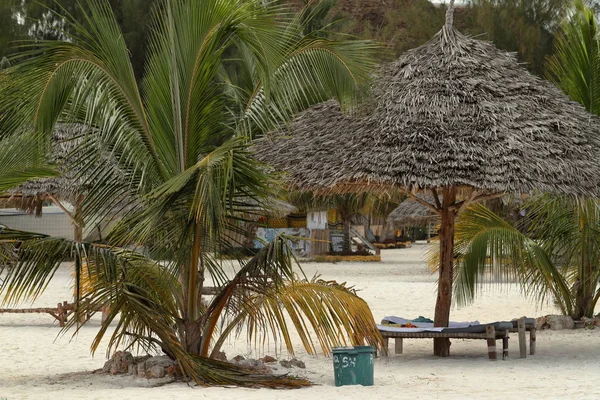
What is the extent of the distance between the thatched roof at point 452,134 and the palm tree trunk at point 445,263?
740mm

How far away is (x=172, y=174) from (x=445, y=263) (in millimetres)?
3716

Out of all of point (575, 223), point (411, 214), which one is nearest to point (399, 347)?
point (575, 223)

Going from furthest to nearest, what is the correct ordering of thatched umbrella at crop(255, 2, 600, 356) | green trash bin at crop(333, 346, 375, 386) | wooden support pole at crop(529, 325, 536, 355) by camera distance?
1. wooden support pole at crop(529, 325, 536, 355)
2. thatched umbrella at crop(255, 2, 600, 356)
3. green trash bin at crop(333, 346, 375, 386)

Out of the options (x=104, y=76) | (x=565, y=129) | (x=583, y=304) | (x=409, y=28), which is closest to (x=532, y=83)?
(x=565, y=129)

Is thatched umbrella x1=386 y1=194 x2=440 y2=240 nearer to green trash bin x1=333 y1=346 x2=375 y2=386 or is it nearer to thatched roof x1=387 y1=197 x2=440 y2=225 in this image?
thatched roof x1=387 y1=197 x2=440 y2=225

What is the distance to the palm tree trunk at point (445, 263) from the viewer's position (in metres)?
10.8

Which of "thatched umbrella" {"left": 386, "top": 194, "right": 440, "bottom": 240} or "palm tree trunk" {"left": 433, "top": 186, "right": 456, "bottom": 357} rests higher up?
"thatched umbrella" {"left": 386, "top": 194, "right": 440, "bottom": 240}

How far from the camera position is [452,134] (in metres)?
10.3

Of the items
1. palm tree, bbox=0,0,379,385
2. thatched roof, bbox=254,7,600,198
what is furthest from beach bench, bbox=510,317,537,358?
palm tree, bbox=0,0,379,385

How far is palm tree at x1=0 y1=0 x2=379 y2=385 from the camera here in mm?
7922

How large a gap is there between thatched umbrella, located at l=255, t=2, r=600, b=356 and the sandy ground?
1129mm

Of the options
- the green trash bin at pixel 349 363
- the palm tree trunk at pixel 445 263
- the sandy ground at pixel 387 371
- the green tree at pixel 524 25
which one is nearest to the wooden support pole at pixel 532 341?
the sandy ground at pixel 387 371

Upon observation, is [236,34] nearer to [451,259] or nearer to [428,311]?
[451,259]

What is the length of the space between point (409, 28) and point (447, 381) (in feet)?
75.0
